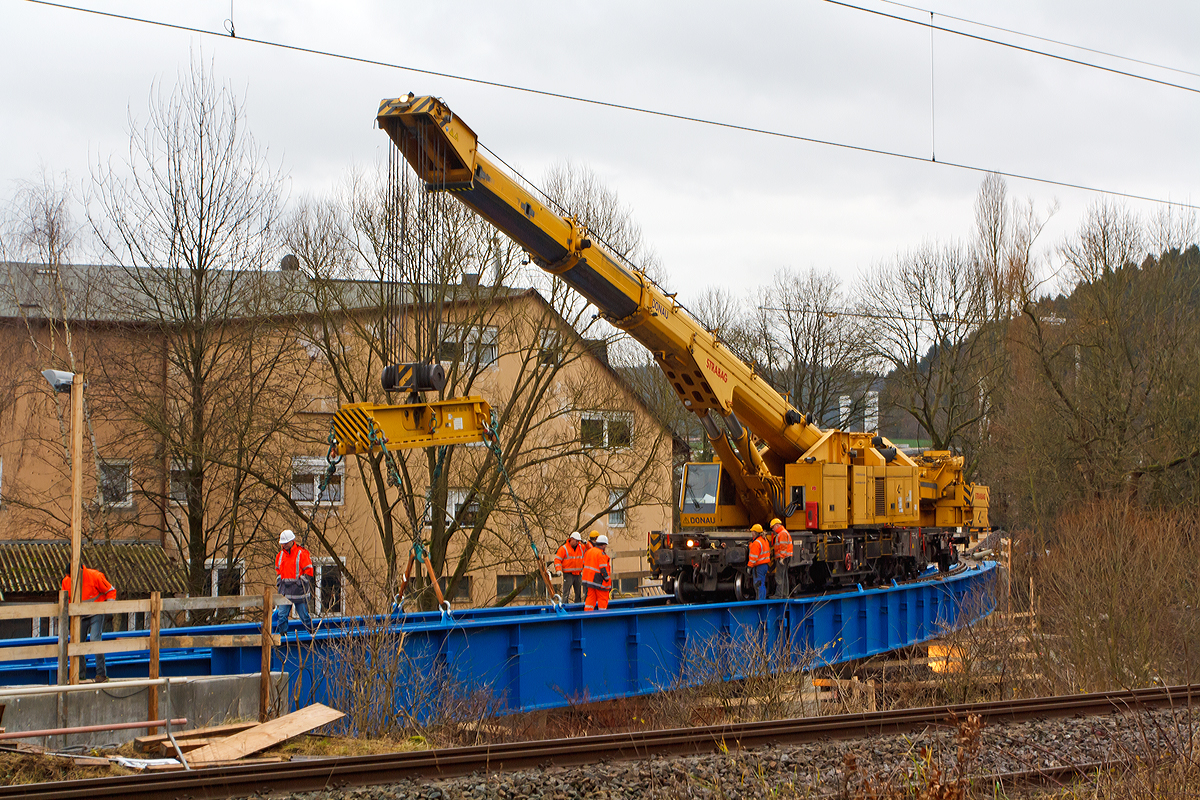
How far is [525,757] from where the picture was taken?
292 inches

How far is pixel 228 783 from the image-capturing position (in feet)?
21.4

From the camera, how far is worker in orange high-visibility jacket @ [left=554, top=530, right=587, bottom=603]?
15.0 m

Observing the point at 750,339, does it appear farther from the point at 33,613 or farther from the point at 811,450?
the point at 33,613

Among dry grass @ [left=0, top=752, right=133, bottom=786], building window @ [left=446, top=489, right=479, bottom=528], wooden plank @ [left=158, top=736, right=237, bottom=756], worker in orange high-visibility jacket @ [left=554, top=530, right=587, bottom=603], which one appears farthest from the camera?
building window @ [left=446, top=489, right=479, bottom=528]

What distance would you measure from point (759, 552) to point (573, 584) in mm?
3697

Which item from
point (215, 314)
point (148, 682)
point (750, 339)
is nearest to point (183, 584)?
point (215, 314)

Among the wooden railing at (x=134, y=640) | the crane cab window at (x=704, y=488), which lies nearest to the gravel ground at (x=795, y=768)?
the wooden railing at (x=134, y=640)

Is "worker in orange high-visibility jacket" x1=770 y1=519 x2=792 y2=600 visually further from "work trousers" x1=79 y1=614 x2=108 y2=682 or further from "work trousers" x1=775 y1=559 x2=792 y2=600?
"work trousers" x1=79 y1=614 x2=108 y2=682

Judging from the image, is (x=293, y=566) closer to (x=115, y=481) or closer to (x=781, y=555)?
(x=781, y=555)

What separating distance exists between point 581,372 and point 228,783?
18.6 meters

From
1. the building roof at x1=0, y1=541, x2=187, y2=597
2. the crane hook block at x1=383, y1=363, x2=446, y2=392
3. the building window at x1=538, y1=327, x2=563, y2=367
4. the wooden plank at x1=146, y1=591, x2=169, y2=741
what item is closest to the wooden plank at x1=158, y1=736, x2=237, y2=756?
the wooden plank at x1=146, y1=591, x2=169, y2=741

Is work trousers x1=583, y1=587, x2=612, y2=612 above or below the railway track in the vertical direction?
→ above

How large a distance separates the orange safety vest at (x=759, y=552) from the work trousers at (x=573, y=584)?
9.36 ft

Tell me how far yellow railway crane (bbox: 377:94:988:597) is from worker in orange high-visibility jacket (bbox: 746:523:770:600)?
455 mm
